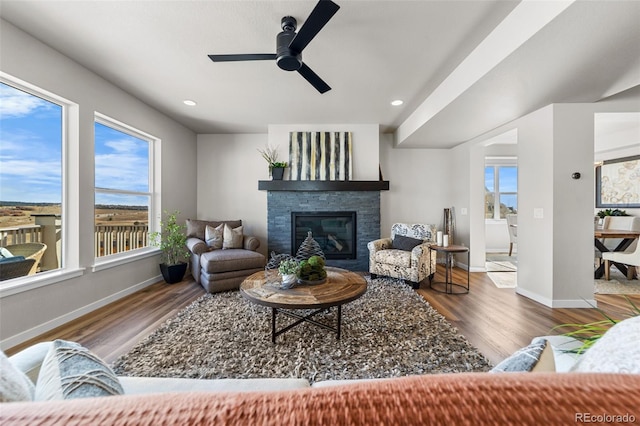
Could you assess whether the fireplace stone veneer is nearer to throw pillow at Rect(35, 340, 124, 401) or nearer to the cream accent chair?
the cream accent chair

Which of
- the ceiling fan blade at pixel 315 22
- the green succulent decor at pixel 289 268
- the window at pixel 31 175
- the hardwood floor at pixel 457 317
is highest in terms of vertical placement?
the ceiling fan blade at pixel 315 22

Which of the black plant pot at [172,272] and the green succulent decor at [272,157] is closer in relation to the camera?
the black plant pot at [172,272]

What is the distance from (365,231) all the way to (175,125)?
145 inches

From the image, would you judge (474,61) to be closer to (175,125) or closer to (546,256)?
(546,256)

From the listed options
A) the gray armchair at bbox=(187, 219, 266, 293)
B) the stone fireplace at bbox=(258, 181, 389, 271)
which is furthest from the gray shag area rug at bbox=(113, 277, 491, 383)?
the stone fireplace at bbox=(258, 181, 389, 271)

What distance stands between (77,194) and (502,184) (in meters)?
7.82

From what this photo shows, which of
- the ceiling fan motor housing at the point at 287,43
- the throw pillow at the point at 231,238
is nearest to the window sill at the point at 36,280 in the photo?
the throw pillow at the point at 231,238

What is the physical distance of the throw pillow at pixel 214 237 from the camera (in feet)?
12.5

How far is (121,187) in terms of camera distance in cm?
323

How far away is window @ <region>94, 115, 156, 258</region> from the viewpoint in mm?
2912

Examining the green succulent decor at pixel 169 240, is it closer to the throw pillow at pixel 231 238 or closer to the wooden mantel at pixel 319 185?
the throw pillow at pixel 231 238

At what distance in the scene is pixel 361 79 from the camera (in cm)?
271

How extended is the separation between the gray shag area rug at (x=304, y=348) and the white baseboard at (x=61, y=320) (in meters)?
0.96

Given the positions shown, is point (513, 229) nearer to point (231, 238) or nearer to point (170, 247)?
point (231, 238)
